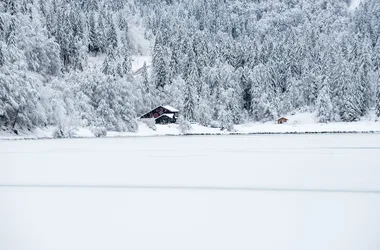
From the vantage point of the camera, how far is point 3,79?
27.1 meters

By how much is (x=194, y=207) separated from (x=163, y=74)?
62.1 meters

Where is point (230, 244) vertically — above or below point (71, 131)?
above

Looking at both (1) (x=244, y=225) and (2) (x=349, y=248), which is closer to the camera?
(2) (x=349, y=248)

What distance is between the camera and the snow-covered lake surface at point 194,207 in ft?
12.5

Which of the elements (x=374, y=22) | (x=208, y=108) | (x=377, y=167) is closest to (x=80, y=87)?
(x=208, y=108)

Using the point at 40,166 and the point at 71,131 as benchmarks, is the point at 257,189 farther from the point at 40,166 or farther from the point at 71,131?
the point at 71,131

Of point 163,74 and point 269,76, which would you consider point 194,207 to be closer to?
point 163,74

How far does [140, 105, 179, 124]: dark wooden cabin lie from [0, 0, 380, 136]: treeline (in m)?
1.61

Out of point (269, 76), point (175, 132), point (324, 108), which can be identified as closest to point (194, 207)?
point (175, 132)

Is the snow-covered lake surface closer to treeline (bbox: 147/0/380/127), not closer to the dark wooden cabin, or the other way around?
Result: treeline (bbox: 147/0/380/127)

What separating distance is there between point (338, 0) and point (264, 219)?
15358 centimetres

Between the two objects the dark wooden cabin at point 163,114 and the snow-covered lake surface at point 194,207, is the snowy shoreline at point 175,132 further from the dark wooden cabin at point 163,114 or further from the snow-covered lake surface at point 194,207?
the snow-covered lake surface at point 194,207

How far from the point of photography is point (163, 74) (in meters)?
66.2

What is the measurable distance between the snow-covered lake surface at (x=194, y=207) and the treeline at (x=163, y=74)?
73.3 feet
